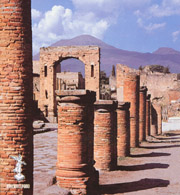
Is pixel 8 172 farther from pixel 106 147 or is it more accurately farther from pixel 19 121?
pixel 106 147

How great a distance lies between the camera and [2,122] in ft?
14.6

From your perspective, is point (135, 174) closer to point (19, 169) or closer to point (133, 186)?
point (133, 186)

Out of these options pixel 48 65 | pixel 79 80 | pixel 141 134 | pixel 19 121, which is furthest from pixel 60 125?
pixel 79 80

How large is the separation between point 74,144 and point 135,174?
8.93 feet

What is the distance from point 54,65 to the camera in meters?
30.0

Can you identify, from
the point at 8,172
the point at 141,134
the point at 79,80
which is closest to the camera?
the point at 8,172

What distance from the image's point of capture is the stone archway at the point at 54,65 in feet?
94.7

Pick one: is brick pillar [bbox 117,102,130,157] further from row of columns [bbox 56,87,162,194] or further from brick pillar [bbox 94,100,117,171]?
row of columns [bbox 56,87,162,194]

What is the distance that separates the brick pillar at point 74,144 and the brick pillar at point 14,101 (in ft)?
6.26

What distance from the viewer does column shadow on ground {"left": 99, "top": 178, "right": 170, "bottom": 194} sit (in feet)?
22.7

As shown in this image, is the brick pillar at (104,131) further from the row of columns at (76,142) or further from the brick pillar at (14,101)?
the brick pillar at (14,101)

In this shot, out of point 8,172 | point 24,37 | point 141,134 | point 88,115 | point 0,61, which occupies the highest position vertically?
point 24,37

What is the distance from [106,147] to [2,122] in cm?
466

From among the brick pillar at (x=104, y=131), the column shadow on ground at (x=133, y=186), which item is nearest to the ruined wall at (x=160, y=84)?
the brick pillar at (x=104, y=131)
